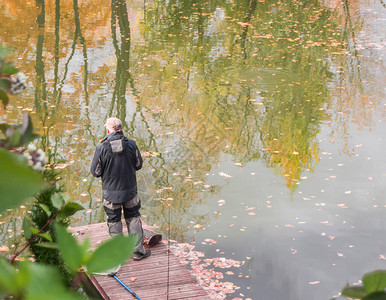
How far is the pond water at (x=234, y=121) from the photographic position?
28.0 ft

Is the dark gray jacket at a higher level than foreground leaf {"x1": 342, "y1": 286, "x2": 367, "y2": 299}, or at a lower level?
lower

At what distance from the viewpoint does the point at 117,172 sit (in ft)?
22.7

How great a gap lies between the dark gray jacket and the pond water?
1309mm

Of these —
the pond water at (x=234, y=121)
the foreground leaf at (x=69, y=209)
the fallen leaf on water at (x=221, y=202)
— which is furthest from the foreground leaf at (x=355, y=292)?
the fallen leaf on water at (x=221, y=202)

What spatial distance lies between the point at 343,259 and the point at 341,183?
8.61 feet

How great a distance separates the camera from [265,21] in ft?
73.0

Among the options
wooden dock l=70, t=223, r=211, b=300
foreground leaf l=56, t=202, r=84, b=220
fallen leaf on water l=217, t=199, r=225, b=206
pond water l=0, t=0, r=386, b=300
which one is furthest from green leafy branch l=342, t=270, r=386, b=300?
fallen leaf on water l=217, t=199, r=225, b=206

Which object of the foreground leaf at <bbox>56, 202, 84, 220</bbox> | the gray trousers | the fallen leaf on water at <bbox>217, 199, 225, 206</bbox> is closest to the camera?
the foreground leaf at <bbox>56, 202, 84, 220</bbox>

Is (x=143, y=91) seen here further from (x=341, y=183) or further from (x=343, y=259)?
(x=343, y=259)

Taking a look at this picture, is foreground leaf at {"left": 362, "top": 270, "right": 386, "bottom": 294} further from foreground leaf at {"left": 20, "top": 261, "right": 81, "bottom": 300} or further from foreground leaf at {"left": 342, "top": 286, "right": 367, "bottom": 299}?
foreground leaf at {"left": 20, "top": 261, "right": 81, "bottom": 300}

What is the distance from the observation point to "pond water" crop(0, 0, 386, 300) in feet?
28.0

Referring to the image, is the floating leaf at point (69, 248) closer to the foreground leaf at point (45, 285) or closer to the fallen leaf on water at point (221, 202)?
the foreground leaf at point (45, 285)

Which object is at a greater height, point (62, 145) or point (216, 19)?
point (216, 19)

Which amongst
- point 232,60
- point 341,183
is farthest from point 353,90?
point 341,183
